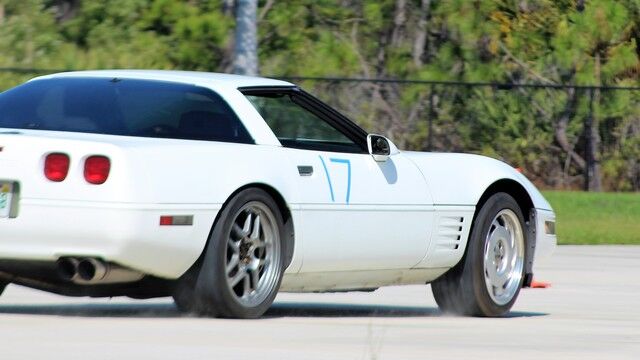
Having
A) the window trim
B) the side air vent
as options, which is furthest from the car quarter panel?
the side air vent

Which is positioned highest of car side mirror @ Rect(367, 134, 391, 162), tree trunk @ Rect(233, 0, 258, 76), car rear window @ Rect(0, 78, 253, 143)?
tree trunk @ Rect(233, 0, 258, 76)

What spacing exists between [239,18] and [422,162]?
13820 millimetres

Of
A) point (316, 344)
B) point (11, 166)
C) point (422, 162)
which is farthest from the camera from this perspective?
point (422, 162)

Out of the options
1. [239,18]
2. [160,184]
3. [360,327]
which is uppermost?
[239,18]

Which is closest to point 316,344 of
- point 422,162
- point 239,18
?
point 422,162

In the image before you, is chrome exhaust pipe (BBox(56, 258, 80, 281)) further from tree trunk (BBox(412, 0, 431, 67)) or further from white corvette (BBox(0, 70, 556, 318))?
tree trunk (BBox(412, 0, 431, 67))

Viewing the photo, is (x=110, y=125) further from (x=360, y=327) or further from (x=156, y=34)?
(x=156, y=34)

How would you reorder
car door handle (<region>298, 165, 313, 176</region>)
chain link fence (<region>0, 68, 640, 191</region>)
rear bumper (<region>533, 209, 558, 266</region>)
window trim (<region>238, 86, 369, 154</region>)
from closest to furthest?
car door handle (<region>298, 165, 313, 176</region>)
window trim (<region>238, 86, 369, 154</region>)
rear bumper (<region>533, 209, 558, 266</region>)
chain link fence (<region>0, 68, 640, 191</region>)

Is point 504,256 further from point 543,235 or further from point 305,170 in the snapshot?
point 305,170

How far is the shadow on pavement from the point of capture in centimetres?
977

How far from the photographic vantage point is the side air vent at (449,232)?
10430 mm

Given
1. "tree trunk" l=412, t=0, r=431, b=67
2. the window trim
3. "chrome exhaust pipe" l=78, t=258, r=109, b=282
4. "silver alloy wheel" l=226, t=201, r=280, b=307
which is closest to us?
"chrome exhaust pipe" l=78, t=258, r=109, b=282

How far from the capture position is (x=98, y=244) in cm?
863

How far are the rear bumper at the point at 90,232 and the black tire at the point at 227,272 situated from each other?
0.31 metres
